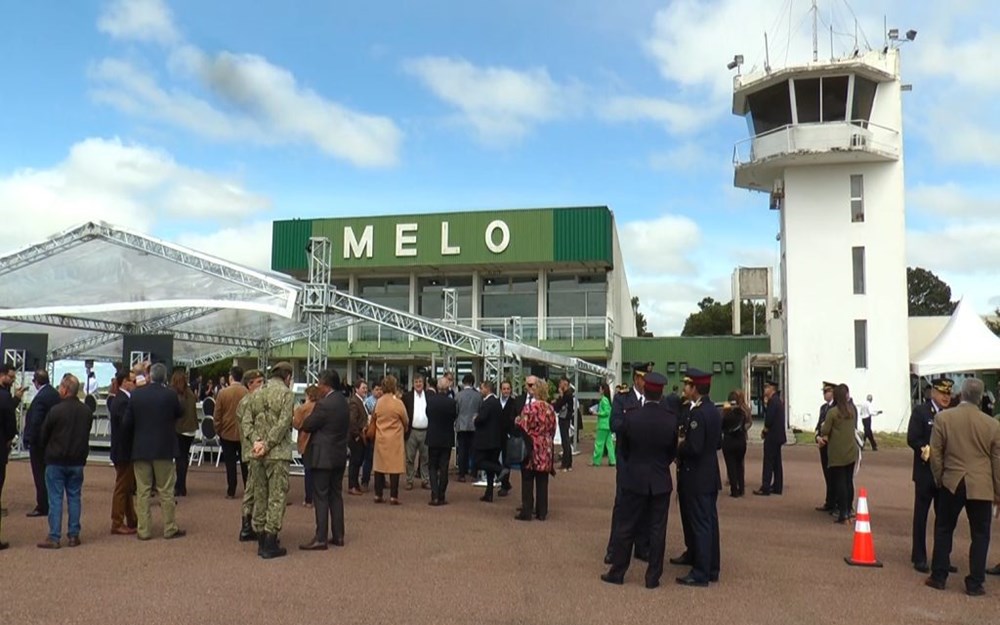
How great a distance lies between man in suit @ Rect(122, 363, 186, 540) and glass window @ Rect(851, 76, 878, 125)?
82.4 feet

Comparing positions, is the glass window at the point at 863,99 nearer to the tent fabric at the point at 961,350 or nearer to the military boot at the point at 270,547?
the tent fabric at the point at 961,350

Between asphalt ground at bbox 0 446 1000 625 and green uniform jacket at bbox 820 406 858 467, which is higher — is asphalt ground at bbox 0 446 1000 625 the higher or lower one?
the lower one

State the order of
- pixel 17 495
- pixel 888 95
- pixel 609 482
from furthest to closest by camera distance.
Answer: pixel 888 95 → pixel 609 482 → pixel 17 495

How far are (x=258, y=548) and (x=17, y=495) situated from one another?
506 cm

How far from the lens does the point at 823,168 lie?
27.4 m

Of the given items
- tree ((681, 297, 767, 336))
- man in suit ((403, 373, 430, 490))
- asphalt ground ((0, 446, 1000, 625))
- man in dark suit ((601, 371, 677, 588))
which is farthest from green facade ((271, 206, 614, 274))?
tree ((681, 297, 767, 336))

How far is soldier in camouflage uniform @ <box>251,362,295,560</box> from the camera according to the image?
22.8ft

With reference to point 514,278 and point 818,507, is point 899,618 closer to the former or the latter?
point 818,507

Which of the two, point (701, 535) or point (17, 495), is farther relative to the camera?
point (17, 495)

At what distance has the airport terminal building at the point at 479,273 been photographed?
3259 centimetres

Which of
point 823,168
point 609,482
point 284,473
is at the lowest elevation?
point 609,482

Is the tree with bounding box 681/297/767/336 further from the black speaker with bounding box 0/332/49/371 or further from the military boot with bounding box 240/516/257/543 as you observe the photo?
the military boot with bounding box 240/516/257/543

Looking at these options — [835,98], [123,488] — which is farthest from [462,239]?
[123,488]

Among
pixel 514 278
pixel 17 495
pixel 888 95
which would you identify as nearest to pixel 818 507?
pixel 17 495
